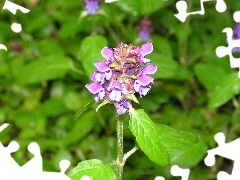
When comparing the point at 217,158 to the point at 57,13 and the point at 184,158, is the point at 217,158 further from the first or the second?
the point at 57,13

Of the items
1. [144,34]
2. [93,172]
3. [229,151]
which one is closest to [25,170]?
[93,172]

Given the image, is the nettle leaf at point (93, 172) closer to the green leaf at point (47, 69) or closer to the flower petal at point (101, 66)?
the flower petal at point (101, 66)

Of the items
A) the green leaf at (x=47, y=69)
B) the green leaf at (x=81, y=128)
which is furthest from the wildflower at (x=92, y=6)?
the green leaf at (x=81, y=128)

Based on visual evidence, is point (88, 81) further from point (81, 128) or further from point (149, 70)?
point (149, 70)

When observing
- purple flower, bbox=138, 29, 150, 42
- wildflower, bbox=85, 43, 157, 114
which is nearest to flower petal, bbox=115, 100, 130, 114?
wildflower, bbox=85, 43, 157, 114

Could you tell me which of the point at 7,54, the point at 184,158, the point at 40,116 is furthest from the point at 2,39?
the point at 184,158

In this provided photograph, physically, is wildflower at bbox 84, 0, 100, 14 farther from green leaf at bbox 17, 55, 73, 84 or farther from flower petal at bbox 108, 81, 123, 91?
flower petal at bbox 108, 81, 123, 91
